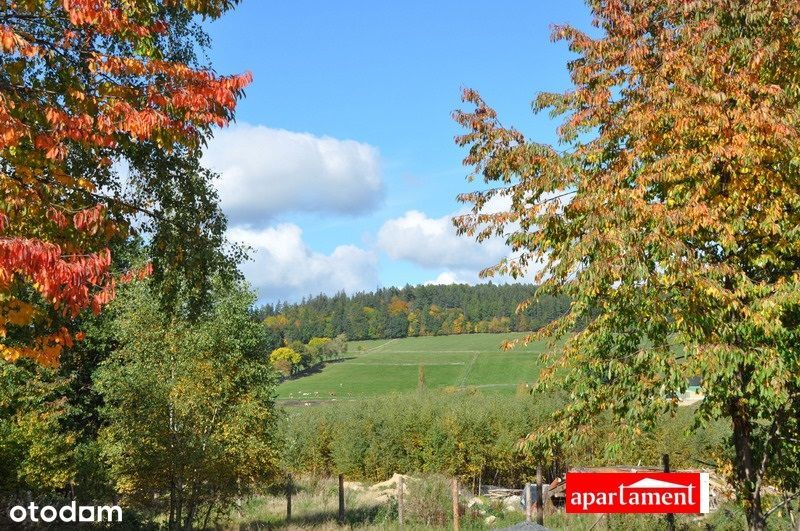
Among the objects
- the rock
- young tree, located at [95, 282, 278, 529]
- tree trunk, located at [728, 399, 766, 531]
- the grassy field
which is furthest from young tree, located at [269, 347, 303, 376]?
tree trunk, located at [728, 399, 766, 531]

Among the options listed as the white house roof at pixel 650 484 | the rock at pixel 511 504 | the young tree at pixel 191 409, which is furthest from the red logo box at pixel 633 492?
the rock at pixel 511 504

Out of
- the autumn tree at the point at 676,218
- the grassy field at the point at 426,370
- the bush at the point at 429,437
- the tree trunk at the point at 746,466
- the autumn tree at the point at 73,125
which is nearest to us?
the autumn tree at the point at 73,125

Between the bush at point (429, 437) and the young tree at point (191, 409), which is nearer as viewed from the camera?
the young tree at point (191, 409)

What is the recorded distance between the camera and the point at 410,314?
497 ft

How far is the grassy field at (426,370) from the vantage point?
9588cm

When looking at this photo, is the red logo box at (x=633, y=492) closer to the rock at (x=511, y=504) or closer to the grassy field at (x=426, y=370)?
the rock at (x=511, y=504)

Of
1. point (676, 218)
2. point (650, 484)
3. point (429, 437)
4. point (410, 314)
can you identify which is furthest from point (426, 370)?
point (676, 218)

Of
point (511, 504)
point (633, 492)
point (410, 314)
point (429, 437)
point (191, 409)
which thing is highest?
point (410, 314)

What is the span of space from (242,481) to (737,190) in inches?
566

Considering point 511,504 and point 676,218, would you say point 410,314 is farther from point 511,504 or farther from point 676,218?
point 676,218

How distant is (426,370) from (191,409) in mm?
91100

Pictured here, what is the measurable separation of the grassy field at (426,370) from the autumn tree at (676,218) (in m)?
76.8

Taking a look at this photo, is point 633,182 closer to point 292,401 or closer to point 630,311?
point 630,311

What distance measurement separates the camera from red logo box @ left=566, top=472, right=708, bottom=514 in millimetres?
9602
